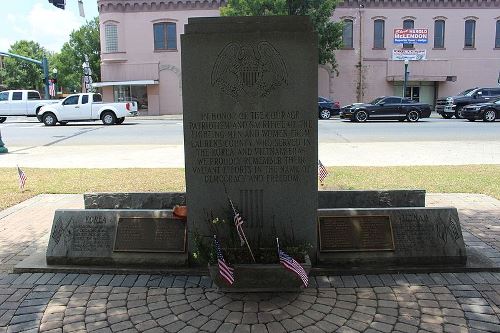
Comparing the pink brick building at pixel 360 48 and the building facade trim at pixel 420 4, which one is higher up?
the building facade trim at pixel 420 4

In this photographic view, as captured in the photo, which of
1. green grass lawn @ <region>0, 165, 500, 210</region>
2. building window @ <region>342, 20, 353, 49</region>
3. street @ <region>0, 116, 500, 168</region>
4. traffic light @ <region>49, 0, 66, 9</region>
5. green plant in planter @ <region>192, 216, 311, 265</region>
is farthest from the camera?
building window @ <region>342, 20, 353, 49</region>

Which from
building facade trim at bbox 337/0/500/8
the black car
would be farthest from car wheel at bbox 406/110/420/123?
building facade trim at bbox 337/0/500/8

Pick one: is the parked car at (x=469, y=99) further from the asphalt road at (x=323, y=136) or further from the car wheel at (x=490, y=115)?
the asphalt road at (x=323, y=136)

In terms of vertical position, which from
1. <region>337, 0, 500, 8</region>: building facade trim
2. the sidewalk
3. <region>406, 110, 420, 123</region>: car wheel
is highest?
<region>337, 0, 500, 8</region>: building facade trim

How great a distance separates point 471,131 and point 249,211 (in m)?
18.0

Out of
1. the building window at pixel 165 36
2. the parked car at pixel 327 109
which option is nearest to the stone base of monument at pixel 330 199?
the parked car at pixel 327 109

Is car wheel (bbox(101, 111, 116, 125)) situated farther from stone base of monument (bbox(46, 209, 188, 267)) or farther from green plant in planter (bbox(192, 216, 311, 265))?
green plant in planter (bbox(192, 216, 311, 265))

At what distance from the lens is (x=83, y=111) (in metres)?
27.1

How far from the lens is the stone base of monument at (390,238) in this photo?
4.72 m

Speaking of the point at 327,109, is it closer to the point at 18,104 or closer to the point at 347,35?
the point at 347,35

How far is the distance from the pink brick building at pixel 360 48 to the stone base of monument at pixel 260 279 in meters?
33.9

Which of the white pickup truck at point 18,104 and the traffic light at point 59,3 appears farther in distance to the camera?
the white pickup truck at point 18,104

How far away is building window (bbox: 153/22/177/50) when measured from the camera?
121 ft

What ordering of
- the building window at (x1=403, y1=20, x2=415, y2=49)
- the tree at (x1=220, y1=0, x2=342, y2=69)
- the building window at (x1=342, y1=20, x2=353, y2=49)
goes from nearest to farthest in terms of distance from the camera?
the tree at (x1=220, y1=0, x2=342, y2=69) → the building window at (x1=342, y1=20, x2=353, y2=49) → the building window at (x1=403, y1=20, x2=415, y2=49)
